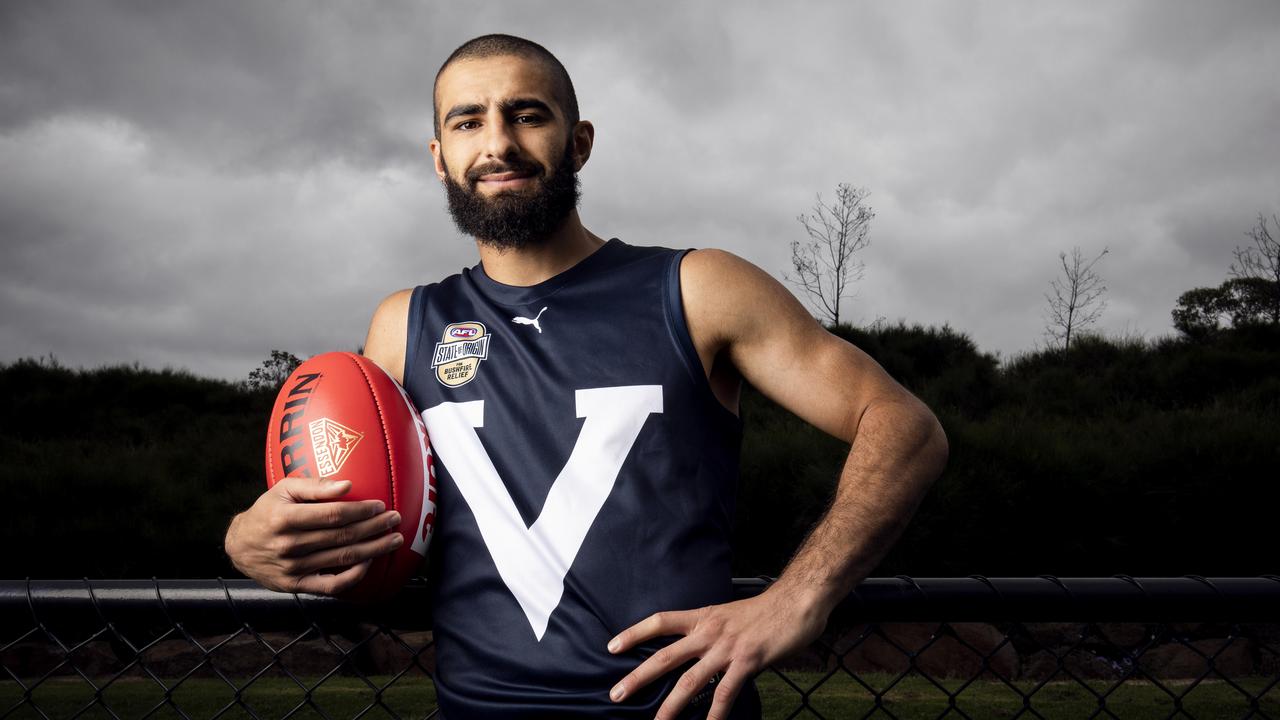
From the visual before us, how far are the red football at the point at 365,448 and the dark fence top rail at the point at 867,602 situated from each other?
13 centimetres

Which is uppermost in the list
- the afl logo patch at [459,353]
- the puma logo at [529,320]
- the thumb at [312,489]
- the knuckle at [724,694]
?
the puma logo at [529,320]

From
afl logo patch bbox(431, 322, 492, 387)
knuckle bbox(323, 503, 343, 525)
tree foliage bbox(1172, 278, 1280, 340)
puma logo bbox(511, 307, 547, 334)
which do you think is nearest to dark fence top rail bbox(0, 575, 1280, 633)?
knuckle bbox(323, 503, 343, 525)

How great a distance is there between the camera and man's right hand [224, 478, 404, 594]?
1.36 meters

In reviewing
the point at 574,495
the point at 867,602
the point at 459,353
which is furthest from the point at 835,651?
the point at 459,353

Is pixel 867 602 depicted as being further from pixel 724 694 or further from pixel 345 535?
pixel 345 535

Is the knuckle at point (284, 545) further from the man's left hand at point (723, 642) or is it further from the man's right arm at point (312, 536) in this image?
the man's left hand at point (723, 642)

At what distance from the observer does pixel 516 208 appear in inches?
70.9

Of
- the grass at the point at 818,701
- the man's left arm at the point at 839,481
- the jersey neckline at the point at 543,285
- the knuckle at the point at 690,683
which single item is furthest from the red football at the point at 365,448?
the grass at the point at 818,701

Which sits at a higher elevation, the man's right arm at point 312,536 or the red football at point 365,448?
the red football at point 365,448

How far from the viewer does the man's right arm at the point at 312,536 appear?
1.36m

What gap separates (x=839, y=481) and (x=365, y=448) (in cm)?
81

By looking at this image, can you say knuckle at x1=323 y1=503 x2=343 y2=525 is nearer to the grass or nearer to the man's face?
the man's face

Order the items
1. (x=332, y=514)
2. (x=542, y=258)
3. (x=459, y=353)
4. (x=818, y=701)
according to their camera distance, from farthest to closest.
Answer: (x=818, y=701), (x=542, y=258), (x=459, y=353), (x=332, y=514)

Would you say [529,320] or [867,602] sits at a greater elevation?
[529,320]
